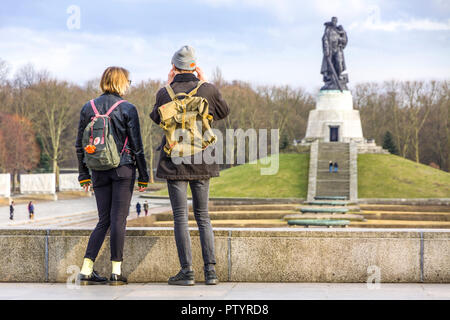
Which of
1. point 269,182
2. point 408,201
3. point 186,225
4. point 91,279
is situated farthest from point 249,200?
point 186,225

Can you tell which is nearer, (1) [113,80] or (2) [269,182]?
(1) [113,80]

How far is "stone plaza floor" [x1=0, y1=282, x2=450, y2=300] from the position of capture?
6.18m

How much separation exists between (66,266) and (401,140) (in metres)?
73.4

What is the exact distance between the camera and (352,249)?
290 inches

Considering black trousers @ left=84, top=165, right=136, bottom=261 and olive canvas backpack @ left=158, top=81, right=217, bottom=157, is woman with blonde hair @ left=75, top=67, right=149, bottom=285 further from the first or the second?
olive canvas backpack @ left=158, top=81, right=217, bottom=157

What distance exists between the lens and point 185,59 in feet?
22.9

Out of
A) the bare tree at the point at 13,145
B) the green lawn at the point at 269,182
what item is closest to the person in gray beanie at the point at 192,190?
the green lawn at the point at 269,182

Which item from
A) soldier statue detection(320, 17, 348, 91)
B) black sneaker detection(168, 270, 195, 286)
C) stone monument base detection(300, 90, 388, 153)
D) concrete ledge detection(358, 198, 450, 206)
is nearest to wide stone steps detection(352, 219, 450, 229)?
concrete ledge detection(358, 198, 450, 206)

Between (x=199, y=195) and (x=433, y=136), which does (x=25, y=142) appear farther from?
(x=199, y=195)

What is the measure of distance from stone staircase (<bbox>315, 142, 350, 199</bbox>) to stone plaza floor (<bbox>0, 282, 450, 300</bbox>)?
35539 millimetres

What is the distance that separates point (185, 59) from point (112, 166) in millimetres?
1347

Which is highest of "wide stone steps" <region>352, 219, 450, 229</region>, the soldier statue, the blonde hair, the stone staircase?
the soldier statue

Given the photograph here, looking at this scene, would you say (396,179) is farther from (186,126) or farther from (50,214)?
(186,126)
